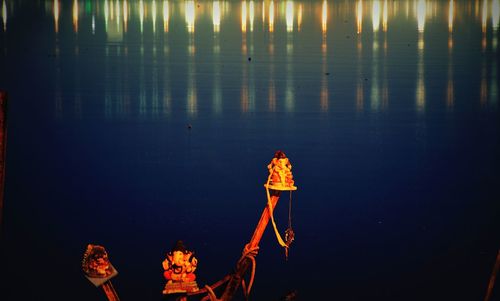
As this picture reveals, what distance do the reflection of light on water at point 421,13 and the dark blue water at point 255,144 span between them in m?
0.14

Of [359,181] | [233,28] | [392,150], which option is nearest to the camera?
[359,181]

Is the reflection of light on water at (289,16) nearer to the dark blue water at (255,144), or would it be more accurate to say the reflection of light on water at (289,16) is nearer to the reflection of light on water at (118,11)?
the dark blue water at (255,144)

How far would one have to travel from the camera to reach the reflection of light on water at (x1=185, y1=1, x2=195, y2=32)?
837cm

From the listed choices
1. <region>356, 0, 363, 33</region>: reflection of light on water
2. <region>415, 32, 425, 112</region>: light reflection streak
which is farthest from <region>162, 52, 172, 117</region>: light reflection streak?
<region>356, 0, 363, 33</region>: reflection of light on water

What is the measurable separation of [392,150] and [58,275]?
2.00m

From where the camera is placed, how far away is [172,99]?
20.3 feet

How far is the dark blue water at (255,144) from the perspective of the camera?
13.8 ft

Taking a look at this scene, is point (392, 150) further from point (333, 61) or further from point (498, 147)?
point (333, 61)

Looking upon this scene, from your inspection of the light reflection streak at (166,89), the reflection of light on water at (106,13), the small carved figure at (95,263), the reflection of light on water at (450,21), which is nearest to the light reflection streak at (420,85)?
the reflection of light on water at (450,21)

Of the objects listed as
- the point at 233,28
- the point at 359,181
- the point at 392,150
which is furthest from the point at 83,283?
the point at 233,28

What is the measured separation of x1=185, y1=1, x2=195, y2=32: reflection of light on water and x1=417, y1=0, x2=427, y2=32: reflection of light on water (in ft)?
5.95

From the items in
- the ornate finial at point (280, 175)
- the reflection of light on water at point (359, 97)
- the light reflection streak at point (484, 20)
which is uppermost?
the light reflection streak at point (484, 20)

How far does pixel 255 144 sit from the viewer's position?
5.38m

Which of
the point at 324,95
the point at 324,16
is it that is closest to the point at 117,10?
the point at 324,16
